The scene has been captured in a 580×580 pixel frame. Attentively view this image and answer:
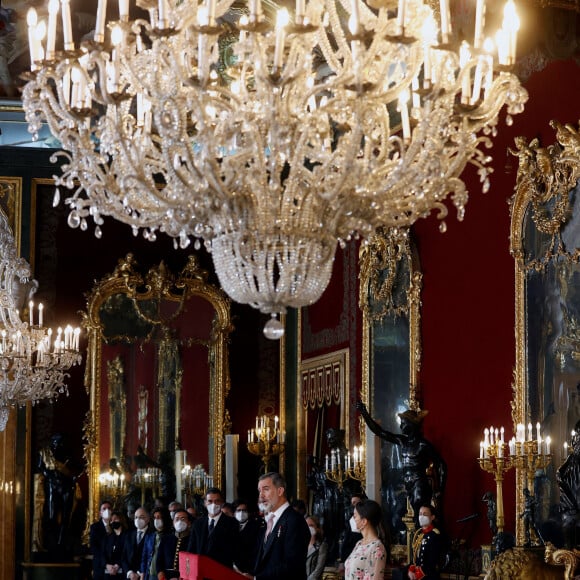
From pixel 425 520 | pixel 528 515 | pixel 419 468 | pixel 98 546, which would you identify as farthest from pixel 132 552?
pixel 528 515

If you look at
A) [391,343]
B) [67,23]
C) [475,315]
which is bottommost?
[391,343]

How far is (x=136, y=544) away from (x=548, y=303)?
6445 mm

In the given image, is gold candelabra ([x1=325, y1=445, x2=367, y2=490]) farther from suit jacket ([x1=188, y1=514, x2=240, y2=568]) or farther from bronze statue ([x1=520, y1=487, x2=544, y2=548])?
bronze statue ([x1=520, y1=487, x2=544, y2=548])

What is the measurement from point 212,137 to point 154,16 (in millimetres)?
807

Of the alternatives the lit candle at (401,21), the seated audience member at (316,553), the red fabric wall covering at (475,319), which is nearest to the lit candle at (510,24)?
the lit candle at (401,21)

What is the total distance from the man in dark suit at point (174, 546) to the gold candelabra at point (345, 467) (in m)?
1.88

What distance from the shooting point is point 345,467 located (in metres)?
14.5

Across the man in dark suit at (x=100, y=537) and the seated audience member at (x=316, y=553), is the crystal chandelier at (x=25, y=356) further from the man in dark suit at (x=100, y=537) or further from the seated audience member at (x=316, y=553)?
the seated audience member at (x=316, y=553)

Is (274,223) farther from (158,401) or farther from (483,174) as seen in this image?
(158,401)

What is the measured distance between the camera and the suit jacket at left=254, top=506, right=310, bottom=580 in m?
8.12

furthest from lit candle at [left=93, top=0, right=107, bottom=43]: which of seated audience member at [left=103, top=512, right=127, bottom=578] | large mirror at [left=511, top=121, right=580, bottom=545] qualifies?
seated audience member at [left=103, top=512, right=127, bottom=578]

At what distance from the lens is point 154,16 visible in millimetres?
6727

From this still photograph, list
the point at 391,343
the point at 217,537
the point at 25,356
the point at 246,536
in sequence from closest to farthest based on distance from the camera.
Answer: the point at 217,537
the point at 246,536
the point at 25,356
the point at 391,343

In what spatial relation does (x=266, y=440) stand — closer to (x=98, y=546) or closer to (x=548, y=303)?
(x=98, y=546)
